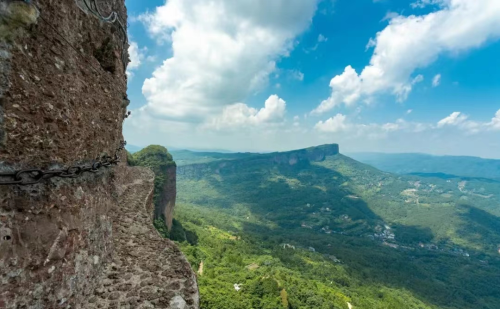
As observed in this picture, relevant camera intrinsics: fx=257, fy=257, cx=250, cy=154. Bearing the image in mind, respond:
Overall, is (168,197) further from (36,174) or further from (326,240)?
(326,240)

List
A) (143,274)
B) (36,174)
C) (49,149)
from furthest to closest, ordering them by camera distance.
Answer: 1. (143,274)
2. (49,149)
3. (36,174)

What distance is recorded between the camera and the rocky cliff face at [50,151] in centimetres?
237

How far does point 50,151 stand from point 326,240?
92.9 metres

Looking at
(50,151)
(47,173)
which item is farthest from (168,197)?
(47,173)

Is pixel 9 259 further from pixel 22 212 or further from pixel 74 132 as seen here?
pixel 74 132

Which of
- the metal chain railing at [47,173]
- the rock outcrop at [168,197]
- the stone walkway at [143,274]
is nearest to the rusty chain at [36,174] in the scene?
the metal chain railing at [47,173]

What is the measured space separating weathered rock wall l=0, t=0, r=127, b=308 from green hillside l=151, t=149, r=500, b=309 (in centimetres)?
1574

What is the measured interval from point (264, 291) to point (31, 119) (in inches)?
920

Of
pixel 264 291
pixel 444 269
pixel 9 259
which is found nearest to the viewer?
pixel 9 259

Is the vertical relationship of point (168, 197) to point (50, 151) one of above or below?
below

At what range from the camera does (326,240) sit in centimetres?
8662

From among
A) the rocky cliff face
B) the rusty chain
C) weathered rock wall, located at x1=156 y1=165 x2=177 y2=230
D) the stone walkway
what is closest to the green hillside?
weathered rock wall, located at x1=156 y1=165 x2=177 y2=230

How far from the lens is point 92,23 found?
4.36 m

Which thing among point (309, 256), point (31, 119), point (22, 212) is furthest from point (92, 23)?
point (309, 256)
